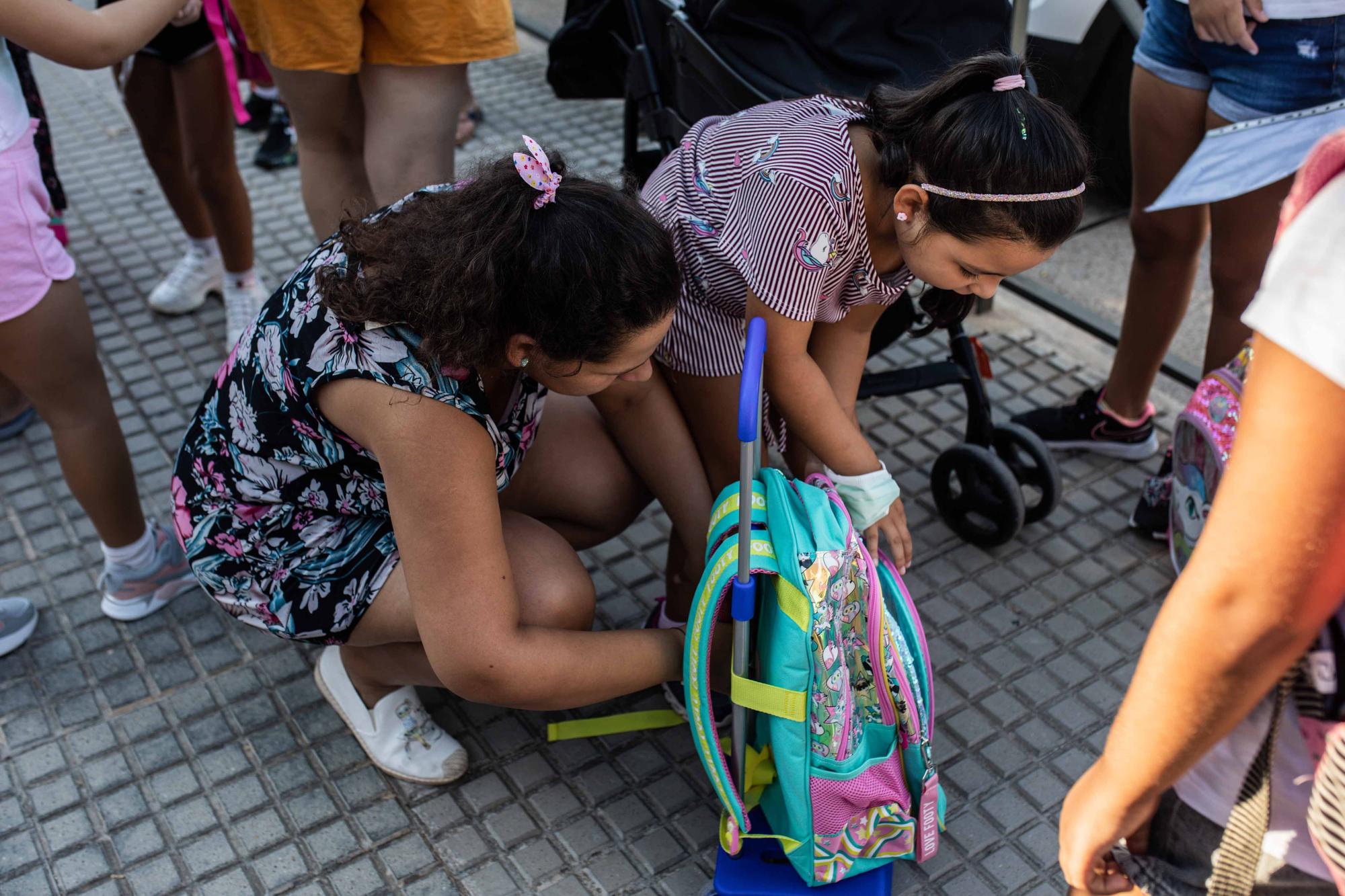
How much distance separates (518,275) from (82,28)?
103 cm

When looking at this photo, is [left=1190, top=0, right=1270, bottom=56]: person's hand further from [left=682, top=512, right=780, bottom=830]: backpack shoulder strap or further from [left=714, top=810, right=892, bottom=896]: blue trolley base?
[left=714, top=810, right=892, bottom=896]: blue trolley base

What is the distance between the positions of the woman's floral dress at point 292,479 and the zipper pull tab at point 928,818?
85 centimetres

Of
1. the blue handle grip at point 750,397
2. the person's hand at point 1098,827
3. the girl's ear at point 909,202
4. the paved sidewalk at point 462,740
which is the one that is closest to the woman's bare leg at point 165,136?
the paved sidewalk at point 462,740

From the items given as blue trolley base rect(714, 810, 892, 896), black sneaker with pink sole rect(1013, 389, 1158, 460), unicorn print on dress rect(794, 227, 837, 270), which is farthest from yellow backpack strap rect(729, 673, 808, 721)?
black sneaker with pink sole rect(1013, 389, 1158, 460)

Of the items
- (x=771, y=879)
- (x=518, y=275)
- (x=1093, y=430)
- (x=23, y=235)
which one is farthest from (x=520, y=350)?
(x=1093, y=430)

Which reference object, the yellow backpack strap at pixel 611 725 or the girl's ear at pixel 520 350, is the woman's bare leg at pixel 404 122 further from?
the yellow backpack strap at pixel 611 725

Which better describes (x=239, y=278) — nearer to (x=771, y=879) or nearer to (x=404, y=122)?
(x=404, y=122)

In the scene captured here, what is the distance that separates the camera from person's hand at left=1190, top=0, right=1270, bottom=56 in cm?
219

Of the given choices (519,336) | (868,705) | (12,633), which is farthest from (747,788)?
(12,633)

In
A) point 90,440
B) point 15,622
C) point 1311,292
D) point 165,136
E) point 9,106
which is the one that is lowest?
point 15,622

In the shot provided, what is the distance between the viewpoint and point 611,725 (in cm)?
223

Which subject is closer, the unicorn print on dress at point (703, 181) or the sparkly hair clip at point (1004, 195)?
the sparkly hair clip at point (1004, 195)

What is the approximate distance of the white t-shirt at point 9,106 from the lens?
2.09 metres

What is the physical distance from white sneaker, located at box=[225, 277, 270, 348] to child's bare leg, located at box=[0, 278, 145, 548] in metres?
0.99
